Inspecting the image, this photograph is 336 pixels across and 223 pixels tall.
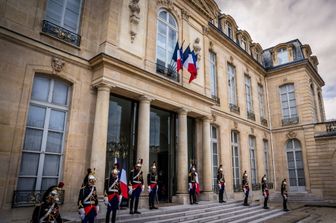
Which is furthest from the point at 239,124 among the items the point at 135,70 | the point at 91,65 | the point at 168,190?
Answer: the point at 91,65

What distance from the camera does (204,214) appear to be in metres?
7.55

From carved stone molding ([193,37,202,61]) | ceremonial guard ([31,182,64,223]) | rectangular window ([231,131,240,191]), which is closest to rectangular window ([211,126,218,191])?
rectangular window ([231,131,240,191])

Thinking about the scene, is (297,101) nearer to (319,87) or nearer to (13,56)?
(319,87)

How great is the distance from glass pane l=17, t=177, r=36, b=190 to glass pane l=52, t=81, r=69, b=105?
2062mm

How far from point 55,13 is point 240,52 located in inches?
448

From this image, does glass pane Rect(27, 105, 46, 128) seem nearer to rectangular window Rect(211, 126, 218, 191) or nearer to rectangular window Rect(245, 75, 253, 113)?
rectangular window Rect(211, 126, 218, 191)

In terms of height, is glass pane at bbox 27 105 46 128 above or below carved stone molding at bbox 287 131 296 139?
below

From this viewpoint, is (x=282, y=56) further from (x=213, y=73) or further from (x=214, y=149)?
(x=214, y=149)

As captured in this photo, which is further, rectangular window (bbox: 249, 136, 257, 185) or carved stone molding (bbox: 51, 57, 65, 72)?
rectangular window (bbox: 249, 136, 257, 185)

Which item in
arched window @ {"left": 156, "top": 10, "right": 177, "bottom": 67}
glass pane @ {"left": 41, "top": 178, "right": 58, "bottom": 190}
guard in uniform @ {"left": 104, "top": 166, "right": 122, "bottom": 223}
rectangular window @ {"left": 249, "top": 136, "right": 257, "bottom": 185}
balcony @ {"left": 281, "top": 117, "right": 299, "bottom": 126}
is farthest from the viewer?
balcony @ {"left": 281, "top": 117, "right": 299, "bottom": 126}

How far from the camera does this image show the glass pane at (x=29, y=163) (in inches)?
235

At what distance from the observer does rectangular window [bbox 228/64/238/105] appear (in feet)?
47.3

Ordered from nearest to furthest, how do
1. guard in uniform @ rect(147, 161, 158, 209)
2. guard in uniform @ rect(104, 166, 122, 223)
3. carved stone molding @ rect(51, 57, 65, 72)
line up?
guard in uniform @ rect(104, 166, 122, 223) → carved stone molding @ rect(51, 57, 65, 72) → guard in uniform @ rect(147, 161, 158, 209)

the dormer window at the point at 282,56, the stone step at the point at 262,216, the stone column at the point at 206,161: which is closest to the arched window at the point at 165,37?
the stone column at the point at 206,161
